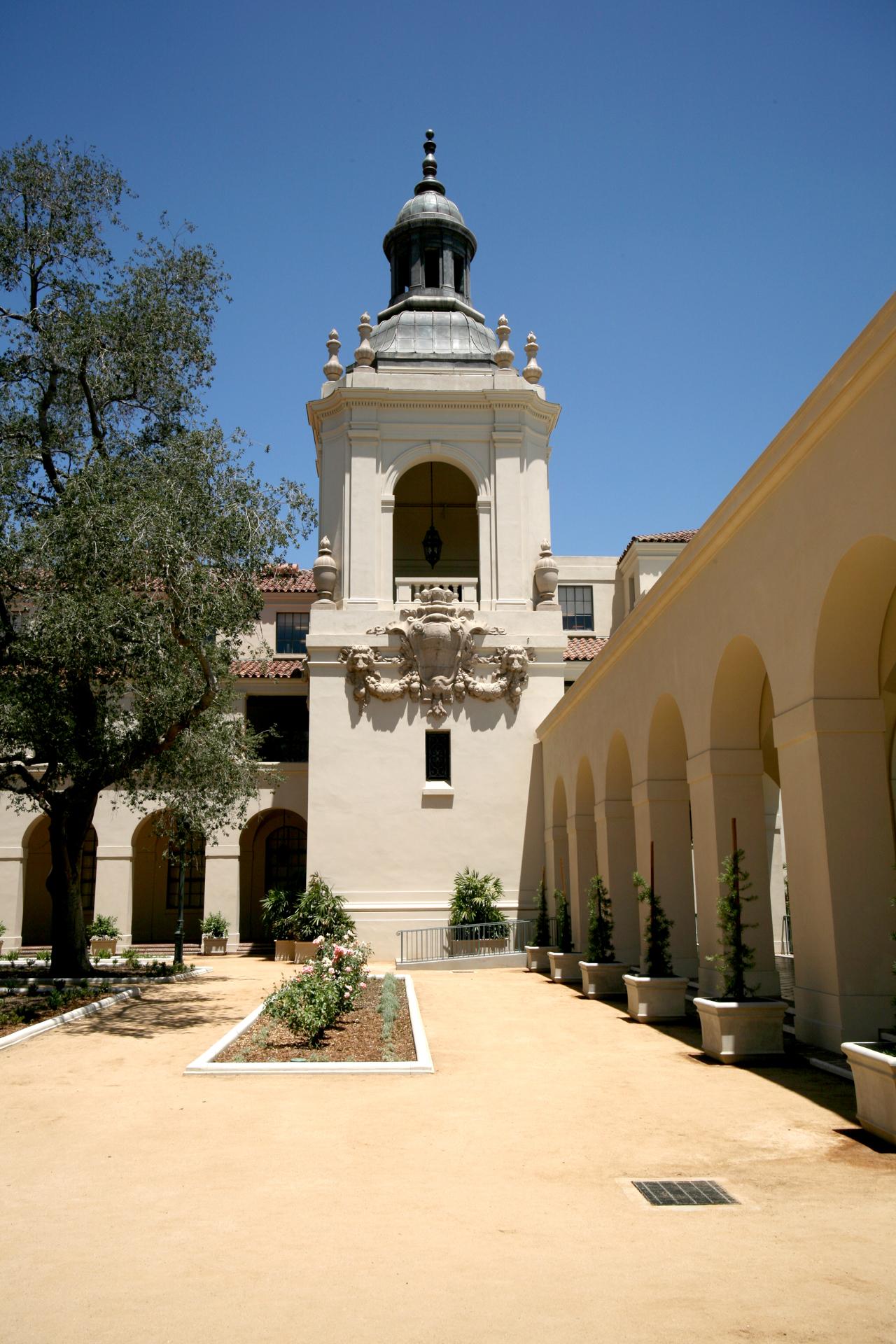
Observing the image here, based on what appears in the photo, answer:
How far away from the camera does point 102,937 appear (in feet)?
96.3

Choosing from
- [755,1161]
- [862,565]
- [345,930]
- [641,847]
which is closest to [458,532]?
[345,930]

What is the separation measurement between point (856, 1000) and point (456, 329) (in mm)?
24892

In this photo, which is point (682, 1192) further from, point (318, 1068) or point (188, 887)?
point (188, 887)

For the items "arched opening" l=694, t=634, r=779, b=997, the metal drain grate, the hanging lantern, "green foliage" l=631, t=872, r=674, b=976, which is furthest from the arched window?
the metal drain grate

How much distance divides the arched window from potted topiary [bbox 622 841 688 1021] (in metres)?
21.5

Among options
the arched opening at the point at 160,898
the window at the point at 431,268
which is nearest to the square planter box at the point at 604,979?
the arched opening at the point at 160,898

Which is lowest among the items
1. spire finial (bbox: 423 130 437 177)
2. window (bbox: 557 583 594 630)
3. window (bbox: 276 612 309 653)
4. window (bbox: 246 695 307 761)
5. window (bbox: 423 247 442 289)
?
window (bbox: 246 695 307 761)

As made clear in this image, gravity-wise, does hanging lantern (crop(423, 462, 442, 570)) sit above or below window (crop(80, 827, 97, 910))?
above

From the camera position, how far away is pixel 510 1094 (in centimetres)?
948

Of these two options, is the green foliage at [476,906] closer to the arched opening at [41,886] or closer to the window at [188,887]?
the window at [188,887]

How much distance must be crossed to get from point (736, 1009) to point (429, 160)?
3106 centimetres

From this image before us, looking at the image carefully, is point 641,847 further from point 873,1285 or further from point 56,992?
point 873,1285

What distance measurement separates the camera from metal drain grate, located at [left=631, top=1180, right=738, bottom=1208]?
605 centimetres

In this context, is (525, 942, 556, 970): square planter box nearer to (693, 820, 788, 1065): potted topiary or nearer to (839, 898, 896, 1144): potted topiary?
(693, 820, 788, 1065): potted topiary
